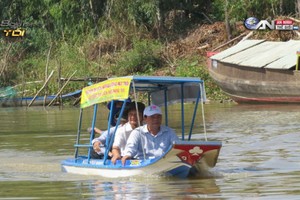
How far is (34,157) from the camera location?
17719 mm

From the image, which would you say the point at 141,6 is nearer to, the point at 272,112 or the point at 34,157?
the point at 272,112

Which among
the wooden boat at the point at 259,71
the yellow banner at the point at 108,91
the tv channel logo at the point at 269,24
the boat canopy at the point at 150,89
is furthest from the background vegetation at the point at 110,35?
the yellow banner at the point at 108,91

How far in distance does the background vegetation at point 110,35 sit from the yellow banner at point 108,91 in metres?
22.3

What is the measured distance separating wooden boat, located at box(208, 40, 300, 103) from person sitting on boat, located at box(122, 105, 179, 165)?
678 inches

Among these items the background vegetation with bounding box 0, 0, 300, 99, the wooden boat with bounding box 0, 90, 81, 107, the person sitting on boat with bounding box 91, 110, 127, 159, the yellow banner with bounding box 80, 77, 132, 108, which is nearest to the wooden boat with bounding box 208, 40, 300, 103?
the background vegetation with bounding box 0, 0, 300, 99

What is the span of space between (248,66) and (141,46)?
27.6 ft

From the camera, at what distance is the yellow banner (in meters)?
12.9

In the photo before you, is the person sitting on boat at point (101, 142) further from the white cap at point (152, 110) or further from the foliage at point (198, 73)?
the foliage at point (198, 73)

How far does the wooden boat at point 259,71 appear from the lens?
30.3 meters

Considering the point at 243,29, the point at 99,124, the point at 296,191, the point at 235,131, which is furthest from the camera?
the point at 243,29

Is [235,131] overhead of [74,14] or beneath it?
beneath

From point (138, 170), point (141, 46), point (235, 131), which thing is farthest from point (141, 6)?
point (138, 170)

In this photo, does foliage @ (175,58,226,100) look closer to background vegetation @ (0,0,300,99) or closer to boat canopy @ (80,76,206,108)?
background vegetation @ (0,0,300,99)

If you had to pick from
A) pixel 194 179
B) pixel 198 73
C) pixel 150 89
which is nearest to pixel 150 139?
pixel 194 179
